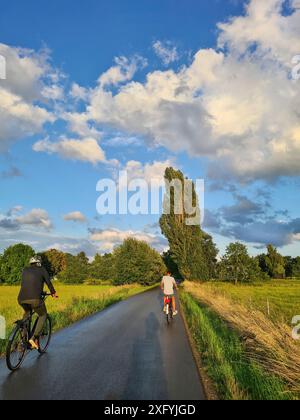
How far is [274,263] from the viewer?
10556 cm

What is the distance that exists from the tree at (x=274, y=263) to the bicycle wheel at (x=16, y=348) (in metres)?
104

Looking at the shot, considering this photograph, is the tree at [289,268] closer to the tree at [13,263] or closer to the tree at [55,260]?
the tree at [55,260]

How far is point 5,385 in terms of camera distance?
235 inches

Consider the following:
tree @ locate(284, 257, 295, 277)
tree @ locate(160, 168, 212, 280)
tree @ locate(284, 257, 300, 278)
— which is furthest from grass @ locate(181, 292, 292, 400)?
tree @ locate(284, 257, 295, 277)

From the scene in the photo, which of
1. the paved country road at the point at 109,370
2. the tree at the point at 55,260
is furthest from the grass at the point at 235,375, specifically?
the tree at the point at 55,260

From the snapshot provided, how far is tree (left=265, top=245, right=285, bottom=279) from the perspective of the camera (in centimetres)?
10444

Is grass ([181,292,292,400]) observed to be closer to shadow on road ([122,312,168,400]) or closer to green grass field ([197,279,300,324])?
shadow on road ([122,312,168,400])

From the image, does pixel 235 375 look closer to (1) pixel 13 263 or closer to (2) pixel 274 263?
(1) pixel 13 263

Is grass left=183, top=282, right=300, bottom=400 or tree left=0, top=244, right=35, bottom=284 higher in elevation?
tree left=0, top=244, right=35, bottom=284

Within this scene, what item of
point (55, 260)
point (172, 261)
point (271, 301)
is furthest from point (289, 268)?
point (271, 301)

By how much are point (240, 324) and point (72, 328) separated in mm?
5331

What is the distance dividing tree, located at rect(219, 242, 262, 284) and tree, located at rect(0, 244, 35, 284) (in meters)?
40.9
